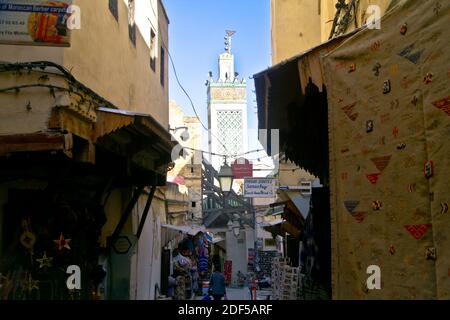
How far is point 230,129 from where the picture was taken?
3572cm

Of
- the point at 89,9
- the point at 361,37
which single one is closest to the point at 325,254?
the point at 361,37

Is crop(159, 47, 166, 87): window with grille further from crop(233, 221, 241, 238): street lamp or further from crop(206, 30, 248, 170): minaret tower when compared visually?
crop(206, 30, 248, 170): minaret tower

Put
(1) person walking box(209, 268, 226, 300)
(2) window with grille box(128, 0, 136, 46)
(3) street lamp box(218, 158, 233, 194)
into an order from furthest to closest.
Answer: (3) street lamp box(218, 158, 233, 194), (1) person walking box(209, 268, 226, 300), (2) window with grille box(128, 0, 136, 46)

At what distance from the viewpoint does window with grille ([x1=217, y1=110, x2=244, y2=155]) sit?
35.3m

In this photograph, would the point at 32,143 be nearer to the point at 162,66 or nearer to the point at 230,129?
the point at 162,66

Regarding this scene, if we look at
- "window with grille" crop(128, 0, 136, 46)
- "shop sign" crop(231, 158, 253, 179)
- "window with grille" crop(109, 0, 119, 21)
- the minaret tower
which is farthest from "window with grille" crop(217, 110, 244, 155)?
"window with grille" crop(109, 0, 119, 21)

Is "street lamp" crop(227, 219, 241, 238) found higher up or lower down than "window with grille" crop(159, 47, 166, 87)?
lower down

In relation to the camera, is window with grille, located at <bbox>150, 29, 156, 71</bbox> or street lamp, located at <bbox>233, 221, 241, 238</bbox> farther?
street lamp, located at <bbox>233, 221, 241, 238</bbox>

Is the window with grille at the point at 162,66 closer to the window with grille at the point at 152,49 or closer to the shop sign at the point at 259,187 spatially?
the window with grille at the point at 152,49

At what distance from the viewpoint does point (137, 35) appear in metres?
10.1

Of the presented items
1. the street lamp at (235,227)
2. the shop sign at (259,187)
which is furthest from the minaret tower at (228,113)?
the shop sign at (259,187)

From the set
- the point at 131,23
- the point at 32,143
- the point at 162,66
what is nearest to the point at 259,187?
the point at 162,66

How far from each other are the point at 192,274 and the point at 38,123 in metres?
14.6

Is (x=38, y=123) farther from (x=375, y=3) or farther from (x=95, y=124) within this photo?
(x=375, y=3)
